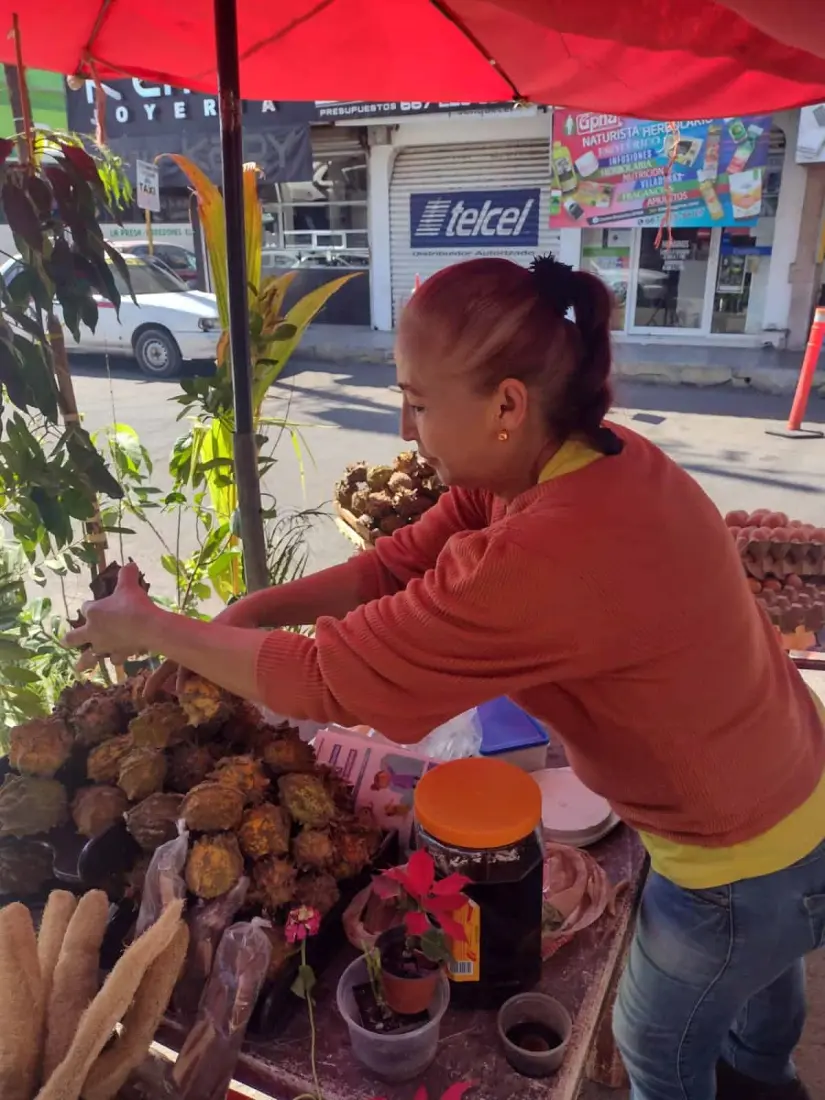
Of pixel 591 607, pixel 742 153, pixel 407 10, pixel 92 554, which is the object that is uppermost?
pixel 742 153

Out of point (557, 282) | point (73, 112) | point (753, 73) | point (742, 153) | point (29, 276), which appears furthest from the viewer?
point (73, 112)

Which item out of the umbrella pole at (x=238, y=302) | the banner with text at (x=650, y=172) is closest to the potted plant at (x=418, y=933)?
the umbrella pole at (x=238, y=302)

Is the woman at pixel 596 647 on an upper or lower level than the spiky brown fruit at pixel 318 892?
upper

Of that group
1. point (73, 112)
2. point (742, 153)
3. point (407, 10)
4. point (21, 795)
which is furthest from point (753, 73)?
point (73, 112)

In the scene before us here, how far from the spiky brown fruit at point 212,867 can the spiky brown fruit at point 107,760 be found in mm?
245

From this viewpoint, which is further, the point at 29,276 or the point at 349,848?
the point at 29,276

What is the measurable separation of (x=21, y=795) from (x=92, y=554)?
97cm

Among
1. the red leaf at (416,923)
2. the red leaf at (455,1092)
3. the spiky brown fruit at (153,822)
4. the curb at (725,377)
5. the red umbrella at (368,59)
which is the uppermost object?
the red umbrella at (368,59)

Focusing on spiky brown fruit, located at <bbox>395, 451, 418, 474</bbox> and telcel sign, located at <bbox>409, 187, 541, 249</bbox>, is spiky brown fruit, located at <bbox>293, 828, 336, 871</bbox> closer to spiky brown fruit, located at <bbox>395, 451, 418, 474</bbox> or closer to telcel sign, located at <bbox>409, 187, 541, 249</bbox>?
spiky brown fruit, located at <bbox>395, 451, 418, 474</bbox>

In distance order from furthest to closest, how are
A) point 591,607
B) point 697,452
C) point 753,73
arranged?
point 697,452 < point 753,73 < point 591,607

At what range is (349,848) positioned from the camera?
49.4 inches

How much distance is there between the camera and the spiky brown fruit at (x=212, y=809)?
112 centimetres

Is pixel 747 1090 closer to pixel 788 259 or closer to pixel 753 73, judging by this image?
pixel 753 73

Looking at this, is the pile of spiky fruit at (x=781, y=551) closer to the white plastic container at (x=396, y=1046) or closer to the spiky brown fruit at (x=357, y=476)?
the spiky brown fruit at (x=357, y=476)
